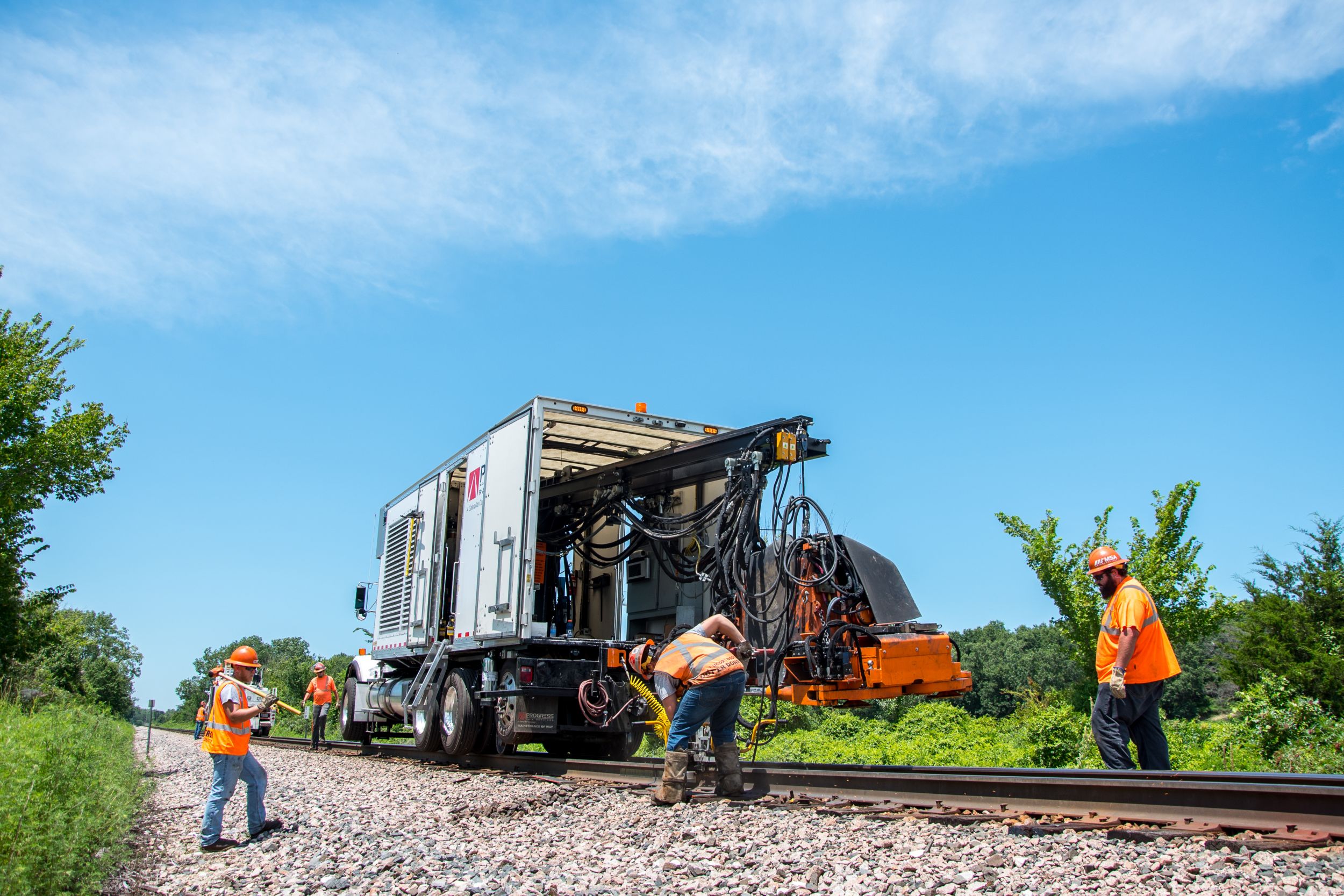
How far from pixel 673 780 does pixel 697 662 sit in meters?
0.78

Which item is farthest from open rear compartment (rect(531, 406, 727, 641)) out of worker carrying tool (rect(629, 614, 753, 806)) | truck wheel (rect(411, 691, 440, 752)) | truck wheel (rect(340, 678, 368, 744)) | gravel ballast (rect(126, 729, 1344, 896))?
truck wheel (rect(340, 678, 368, 744))

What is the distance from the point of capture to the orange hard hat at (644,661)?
9141 mm

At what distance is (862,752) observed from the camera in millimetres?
15273

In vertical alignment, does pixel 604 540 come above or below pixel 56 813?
above

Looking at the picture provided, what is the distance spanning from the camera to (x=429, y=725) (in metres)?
11.3

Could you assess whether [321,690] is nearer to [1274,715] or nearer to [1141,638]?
[1274,715]

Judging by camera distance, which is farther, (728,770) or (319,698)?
(319,698)

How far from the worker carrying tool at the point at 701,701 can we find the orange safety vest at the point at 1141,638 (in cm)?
234

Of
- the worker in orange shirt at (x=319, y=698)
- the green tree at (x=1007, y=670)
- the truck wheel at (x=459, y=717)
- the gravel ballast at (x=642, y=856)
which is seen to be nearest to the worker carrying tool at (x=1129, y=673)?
the gravel ballast at (x=642, y=856)

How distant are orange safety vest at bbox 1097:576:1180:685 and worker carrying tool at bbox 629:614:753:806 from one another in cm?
234

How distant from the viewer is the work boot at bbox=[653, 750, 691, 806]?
6.30 m

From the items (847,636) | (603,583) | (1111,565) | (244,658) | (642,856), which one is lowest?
(642,856)

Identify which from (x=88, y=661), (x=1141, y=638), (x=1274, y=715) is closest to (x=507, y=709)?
(x=1141, y=638)

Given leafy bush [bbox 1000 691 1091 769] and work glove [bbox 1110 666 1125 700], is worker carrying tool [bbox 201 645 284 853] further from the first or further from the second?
leafy bush [bbox 1000 691 1091 769]
